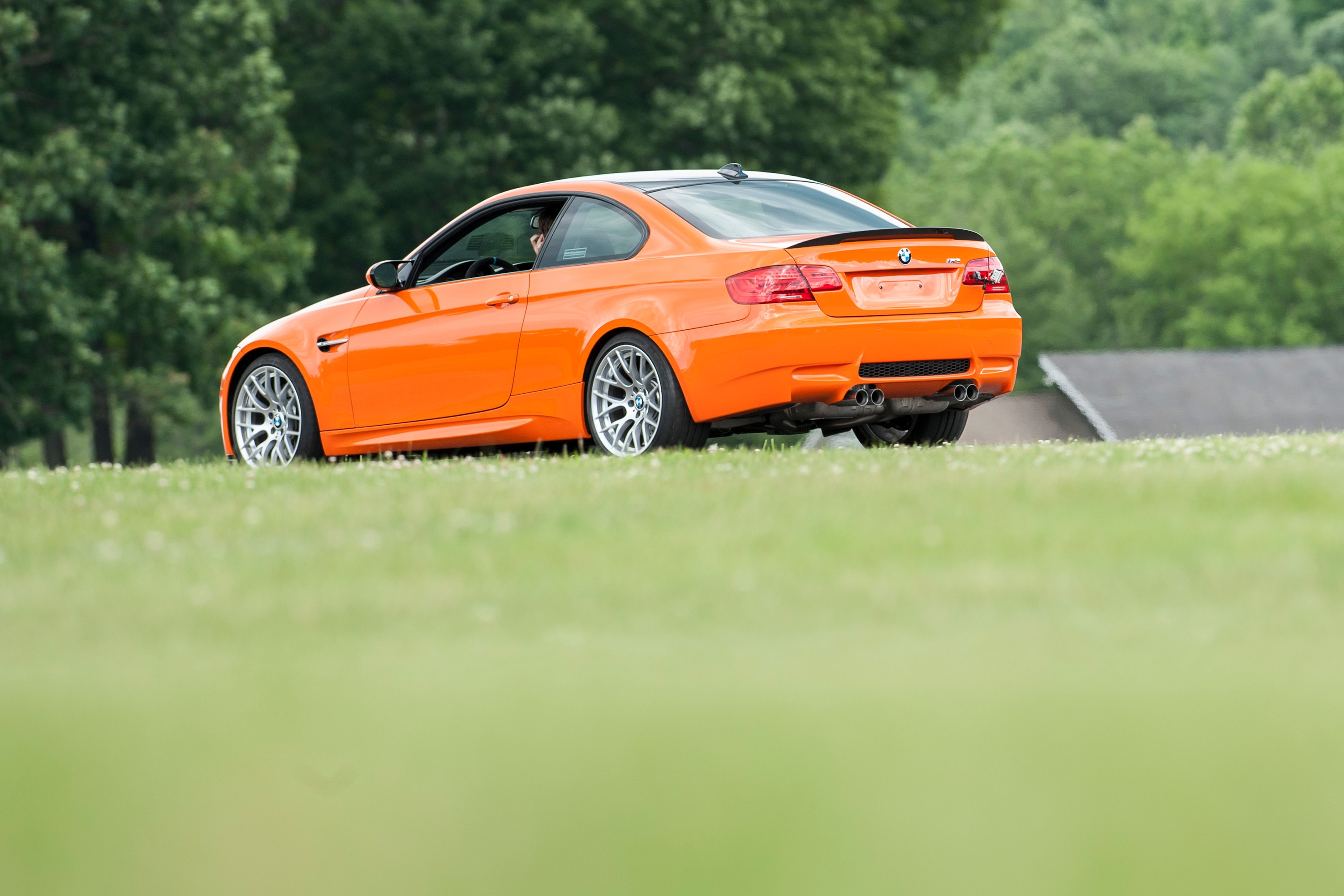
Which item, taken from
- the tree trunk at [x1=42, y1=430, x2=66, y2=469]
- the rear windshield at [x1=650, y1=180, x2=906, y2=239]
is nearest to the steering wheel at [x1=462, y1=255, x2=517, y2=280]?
the rear windshield at [x1=650, y1=180, x2=906, y2=239]

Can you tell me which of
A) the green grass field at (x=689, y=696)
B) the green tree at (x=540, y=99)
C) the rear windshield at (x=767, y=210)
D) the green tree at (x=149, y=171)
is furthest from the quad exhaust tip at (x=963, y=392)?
the green tree at (x=540, y=99)

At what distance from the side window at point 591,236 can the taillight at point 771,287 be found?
2.92 ft

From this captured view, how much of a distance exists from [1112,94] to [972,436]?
7714cm

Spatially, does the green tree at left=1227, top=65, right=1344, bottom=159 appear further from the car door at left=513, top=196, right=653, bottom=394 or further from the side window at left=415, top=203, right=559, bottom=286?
the car door at left=513, top=196, right=653, bottom=394

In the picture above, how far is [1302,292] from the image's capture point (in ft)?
259

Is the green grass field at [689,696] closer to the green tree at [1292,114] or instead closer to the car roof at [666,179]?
the car roof at [666,179]

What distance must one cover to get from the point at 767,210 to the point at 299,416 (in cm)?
333

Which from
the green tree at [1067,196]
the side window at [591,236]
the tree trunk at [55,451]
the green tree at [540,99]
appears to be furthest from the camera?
the green tree at [1067,196]

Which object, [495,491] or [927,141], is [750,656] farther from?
[927,141]

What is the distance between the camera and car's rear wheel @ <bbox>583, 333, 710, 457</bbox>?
9.93m

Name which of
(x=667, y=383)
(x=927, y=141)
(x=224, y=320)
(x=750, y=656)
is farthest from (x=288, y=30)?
(x=927, y=141)

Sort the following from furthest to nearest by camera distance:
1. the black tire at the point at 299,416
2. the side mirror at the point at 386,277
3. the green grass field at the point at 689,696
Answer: the black tire at the point at 299,416 < the side mirror at the point at 386,277 < the green grass field at the point at 689,696

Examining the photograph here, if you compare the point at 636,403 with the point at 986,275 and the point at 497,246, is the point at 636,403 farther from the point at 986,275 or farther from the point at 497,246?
the point at 986,275

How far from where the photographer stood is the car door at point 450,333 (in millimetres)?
10789
